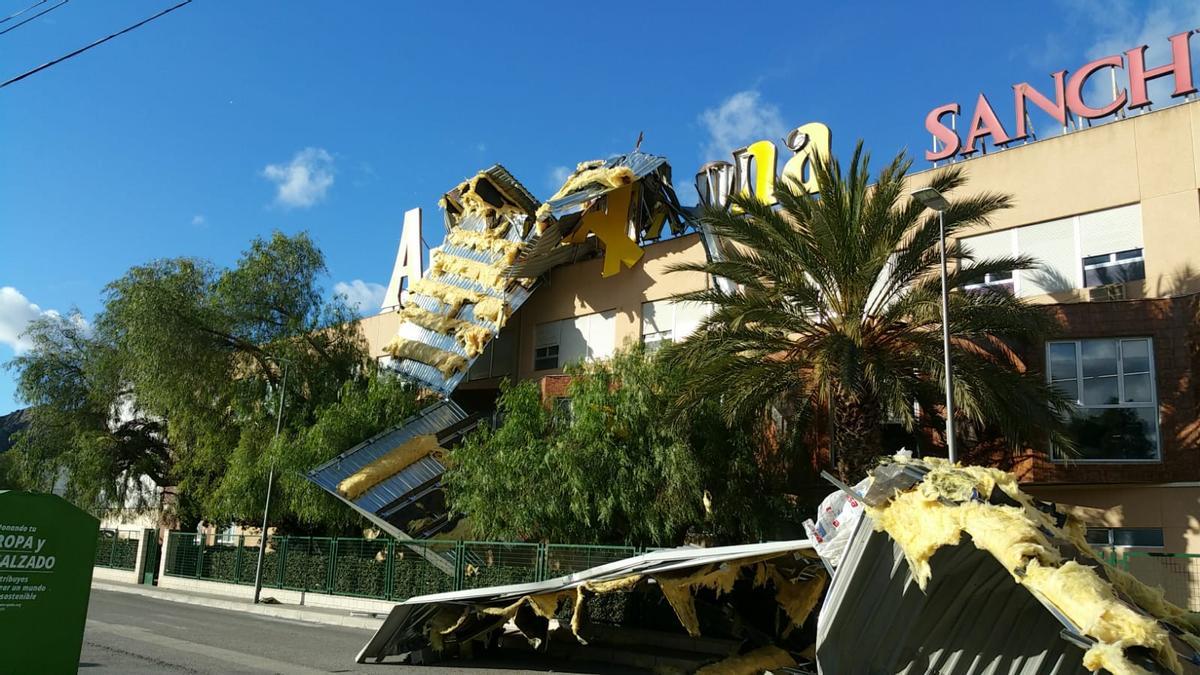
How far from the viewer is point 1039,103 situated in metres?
22.1

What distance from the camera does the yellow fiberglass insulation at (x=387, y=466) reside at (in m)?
24.9

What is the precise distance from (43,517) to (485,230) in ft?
78.7

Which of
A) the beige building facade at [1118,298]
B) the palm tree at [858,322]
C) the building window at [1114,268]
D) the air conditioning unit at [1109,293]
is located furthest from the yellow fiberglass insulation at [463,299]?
the air conditioning unit at [1109,293]

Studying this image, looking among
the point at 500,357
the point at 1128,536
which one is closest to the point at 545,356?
the point at 500,357

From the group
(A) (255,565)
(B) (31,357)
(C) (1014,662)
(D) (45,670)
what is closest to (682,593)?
(C) (1014,662)

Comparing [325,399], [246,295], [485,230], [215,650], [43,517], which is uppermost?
[485,230]

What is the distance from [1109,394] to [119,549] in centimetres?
3839

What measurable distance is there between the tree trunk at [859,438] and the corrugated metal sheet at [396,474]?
1311 centimetres

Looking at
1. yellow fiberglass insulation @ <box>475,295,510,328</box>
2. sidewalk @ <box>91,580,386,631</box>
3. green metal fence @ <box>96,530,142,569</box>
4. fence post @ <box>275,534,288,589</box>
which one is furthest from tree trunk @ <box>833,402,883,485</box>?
green metal fence @ <box>96,530,142,569</box>

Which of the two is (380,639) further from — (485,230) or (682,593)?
(485,230)

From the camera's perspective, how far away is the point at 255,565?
30.9 metres

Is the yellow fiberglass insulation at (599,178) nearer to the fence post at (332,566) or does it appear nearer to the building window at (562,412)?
the building window at (562,412)

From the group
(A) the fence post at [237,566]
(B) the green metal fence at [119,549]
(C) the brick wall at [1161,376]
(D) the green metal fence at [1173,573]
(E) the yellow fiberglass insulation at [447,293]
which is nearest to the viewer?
(D) the green metal fence at [1173,573]

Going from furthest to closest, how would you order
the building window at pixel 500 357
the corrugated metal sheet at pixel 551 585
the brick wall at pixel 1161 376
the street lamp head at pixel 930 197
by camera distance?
the building window at pixel 500 357 → the brick wall at pixel 1161 376 → the street lamp head at pixel 930 197 → the corrugated metal sheet at pixel 551 585
